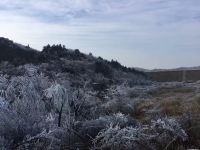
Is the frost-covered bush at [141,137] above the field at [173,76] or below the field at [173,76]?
below

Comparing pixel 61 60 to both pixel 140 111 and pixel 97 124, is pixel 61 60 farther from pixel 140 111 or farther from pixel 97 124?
pixel 97 124

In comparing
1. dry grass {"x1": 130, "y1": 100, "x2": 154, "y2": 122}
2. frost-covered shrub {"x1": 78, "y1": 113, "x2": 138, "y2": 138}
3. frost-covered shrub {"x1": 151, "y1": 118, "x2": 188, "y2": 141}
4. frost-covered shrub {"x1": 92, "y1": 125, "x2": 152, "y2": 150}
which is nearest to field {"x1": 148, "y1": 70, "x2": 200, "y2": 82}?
dry grass {"x1": 130, "y1": 100, "x2": 154, "y2": 122}

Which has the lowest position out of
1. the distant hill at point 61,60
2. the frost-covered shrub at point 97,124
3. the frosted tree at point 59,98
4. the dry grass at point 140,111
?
the dry grass at point 140,111

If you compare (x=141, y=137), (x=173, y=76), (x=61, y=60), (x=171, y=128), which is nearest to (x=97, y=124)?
(x=141, y=137)

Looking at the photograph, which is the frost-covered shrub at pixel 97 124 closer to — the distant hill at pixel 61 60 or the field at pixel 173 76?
the distant hill at pixel 61 60

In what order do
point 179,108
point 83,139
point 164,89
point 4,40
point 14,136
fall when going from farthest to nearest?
point 4,40 → point 164,89 → point 179,108 → point 83,139 → point 14,136

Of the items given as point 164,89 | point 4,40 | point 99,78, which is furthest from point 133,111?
point 4,40

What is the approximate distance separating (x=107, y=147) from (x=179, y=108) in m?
5.85

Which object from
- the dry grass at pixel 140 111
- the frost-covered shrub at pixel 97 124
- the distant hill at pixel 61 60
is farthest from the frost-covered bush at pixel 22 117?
the distant hill at pixel 61 60

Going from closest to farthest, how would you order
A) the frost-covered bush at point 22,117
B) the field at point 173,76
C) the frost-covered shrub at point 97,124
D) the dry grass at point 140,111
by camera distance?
the frost-covered bush at point 22,117
the frost-covered shrub at point 97,124
the dry grass at point 140,111
the field at point 173,76

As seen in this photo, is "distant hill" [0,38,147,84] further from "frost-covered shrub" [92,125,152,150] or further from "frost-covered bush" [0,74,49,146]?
"frost-covered shrub" [92,125,152,150]

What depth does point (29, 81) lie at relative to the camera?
39.2ft

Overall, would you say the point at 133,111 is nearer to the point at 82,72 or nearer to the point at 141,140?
the point at 141,140

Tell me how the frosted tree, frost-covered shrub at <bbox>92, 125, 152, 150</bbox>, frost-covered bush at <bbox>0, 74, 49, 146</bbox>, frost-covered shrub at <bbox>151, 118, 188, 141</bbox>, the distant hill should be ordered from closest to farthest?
frost-covered shrub at <bbox>92, 125, 152, 150</bbox>
frost-covered bush at <bbox>0, 74, 49, 146</bbox>
frost-covered shrub at <bbox>151, 118, 188, 141</bbox>
the frosted tree
the distant hill
